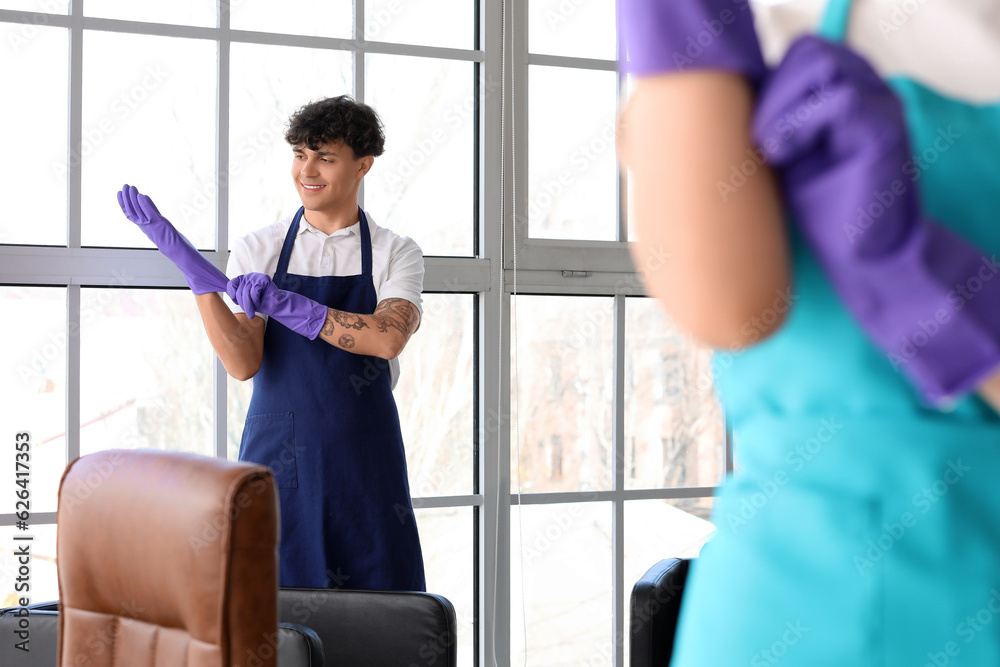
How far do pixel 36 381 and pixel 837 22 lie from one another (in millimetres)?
2127

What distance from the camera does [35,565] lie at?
2146mm

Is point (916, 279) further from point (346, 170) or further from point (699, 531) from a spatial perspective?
point (699, 531)

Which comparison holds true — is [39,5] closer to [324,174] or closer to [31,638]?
[324,174]

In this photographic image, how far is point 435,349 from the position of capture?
2484 millimetres

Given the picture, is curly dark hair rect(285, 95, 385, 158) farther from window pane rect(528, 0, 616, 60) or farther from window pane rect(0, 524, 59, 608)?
window pane rect(0, 524, 59, 608)

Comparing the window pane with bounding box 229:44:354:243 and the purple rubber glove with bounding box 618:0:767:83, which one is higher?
the window pane with bounding box 229:44:354:243

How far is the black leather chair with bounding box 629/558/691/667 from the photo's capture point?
64.6 inches

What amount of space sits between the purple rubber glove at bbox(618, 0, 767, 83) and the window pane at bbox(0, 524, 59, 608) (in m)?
2.18

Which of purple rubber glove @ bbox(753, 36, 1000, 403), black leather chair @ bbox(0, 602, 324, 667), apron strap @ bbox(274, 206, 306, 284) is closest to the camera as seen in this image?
purple rubber glove @ bbox(753, 36, 1000, 403)

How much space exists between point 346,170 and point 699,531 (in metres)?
1.60

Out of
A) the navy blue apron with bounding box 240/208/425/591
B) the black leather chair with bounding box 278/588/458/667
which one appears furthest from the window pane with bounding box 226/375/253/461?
the black leather chair with bounding box 278/588/458/667

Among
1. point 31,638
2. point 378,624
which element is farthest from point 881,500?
point 31,638

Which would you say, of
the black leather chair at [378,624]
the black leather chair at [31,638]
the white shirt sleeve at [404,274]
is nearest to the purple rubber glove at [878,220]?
the black leather chair at [378,624]

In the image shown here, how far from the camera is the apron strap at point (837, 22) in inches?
20.2
